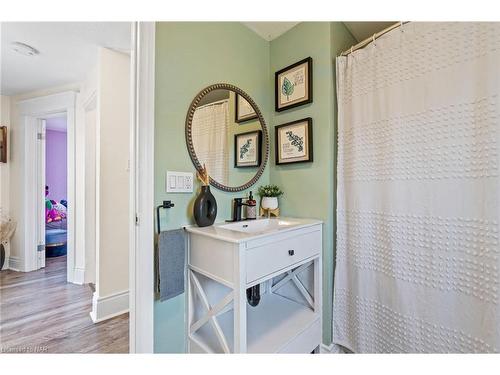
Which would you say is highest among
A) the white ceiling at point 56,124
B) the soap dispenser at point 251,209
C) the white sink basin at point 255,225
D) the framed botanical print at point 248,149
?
the white ceiling at point 56,124

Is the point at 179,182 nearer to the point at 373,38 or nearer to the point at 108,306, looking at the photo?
the point at 373,38

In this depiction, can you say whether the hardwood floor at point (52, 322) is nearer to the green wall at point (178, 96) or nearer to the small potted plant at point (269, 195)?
the green wall at point (178, 96)

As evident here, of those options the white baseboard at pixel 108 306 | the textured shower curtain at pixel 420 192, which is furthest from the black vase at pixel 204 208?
the white baseboard at pixel 108 306

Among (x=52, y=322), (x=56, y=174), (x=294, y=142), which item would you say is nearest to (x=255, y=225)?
(x=294, y=142)

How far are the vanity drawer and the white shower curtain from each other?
1.77 feet

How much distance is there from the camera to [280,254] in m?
1.11

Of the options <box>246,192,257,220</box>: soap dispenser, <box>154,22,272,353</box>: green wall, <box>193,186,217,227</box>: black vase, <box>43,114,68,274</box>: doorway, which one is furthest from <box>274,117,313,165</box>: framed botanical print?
<box>43,114,68,274</box>: doorway

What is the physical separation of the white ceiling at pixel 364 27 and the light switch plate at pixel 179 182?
4.63ft

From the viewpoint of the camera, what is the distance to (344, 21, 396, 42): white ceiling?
58.6 inches

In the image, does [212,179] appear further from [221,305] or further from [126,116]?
[126,116]

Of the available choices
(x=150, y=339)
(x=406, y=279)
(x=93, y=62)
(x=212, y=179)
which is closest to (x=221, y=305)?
(x=150, y=339)

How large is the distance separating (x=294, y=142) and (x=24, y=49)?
237 cm

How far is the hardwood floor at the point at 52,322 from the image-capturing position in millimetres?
1518

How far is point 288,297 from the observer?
5.25 ft
